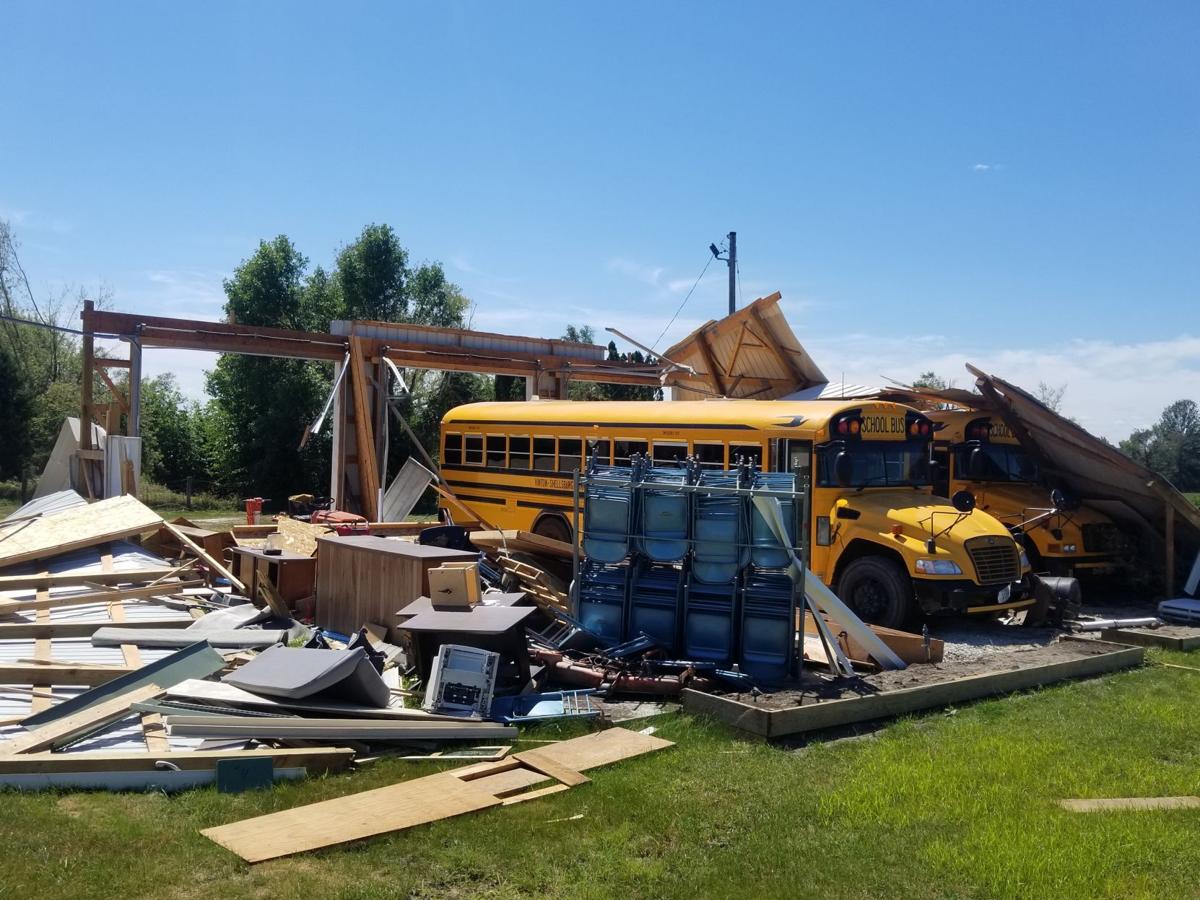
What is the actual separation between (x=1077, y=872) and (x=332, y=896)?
3.35m

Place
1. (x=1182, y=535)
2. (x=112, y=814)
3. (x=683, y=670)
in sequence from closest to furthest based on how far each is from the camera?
(x=112, y=814), (x=683, y=670), (x=1182, y=535)

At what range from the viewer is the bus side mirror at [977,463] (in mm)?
14141

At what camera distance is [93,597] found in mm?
10172

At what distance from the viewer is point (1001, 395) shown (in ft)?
45.8

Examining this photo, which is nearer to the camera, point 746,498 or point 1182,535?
point 746,498

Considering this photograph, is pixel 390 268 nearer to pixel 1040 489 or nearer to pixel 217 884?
pixel 1040 489

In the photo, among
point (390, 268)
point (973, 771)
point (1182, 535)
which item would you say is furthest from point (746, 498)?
point (390, 268)

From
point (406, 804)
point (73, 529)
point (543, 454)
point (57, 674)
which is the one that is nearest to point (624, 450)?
point (543, 454)

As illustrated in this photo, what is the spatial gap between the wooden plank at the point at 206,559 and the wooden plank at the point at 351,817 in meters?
6.37

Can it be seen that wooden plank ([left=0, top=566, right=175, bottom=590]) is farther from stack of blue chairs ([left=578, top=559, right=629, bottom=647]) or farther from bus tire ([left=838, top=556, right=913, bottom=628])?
bus tire ([left=838, top=556, right=913, bottom=628])

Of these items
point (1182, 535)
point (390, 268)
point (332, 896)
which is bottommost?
point (332, 896)

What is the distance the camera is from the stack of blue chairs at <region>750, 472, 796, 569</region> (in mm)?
8227

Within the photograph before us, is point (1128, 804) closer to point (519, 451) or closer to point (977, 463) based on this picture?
point (977, 463)

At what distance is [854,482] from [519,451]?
233 inches
